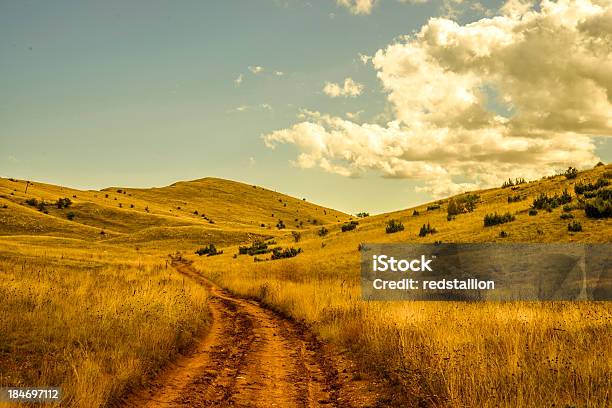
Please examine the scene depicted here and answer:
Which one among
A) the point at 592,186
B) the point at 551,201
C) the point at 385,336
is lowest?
the point at 385,336

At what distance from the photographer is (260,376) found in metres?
9.03

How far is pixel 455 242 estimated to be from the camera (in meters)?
23.7

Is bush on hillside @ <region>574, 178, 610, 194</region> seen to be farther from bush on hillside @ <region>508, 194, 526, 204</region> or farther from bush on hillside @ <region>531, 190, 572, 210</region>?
bush on hillside @ <region>508, 194, 526, 204</region>

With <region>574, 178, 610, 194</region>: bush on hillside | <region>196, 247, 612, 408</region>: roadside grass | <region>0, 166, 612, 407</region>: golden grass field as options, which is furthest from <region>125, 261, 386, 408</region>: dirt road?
<region>574, 178, 610, 194</region>: bush on hillside

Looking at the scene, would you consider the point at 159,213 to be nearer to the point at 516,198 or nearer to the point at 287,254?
the point at 287,254

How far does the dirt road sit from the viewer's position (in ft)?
24.8

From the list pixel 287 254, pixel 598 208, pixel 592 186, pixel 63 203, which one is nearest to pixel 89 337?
pixel 598 208

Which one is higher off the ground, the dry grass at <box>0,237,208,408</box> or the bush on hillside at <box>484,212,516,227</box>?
the bush on hillside at <box>484,212,516,227</box>

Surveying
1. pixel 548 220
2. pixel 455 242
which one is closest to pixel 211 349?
pixel 455 242

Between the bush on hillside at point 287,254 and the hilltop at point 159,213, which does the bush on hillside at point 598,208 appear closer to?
the bush on hillside at point 287,254

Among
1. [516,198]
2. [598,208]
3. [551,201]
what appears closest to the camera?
[598,208]

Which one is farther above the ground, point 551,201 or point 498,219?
point 551,201

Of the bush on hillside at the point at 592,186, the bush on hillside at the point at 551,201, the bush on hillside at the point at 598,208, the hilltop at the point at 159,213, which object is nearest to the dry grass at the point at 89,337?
the bush on hillside at the point at 598,208

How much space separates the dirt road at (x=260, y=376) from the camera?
298 inches
